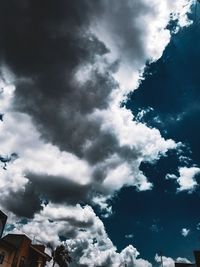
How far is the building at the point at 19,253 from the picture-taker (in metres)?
43.1

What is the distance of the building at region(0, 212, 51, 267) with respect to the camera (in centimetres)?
4309

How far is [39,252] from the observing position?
2051 inches

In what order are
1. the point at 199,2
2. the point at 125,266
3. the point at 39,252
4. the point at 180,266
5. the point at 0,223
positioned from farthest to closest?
the point at 125,266 < the point at 180,266 < the point at 39,252 < the point at 0,223 < the point at 199,2

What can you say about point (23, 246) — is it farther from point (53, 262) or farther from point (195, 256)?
point (195, 256)

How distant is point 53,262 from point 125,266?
34.3 meters

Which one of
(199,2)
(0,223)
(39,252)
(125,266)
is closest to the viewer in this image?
(199,2)

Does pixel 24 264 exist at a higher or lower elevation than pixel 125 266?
lower

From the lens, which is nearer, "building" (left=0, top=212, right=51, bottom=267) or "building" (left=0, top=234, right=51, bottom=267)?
"building" (left=0, top=212, right=51, bottom=267)

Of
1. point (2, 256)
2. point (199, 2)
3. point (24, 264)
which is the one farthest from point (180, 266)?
point (199, 2)

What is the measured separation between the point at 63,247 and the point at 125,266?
103 ft

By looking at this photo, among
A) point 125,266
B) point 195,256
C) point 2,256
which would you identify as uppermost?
point 125,266

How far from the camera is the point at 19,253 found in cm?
4628

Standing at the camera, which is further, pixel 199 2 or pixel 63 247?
pixel 63 247

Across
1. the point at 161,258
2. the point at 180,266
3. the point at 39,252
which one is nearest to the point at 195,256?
the point at 180,266
